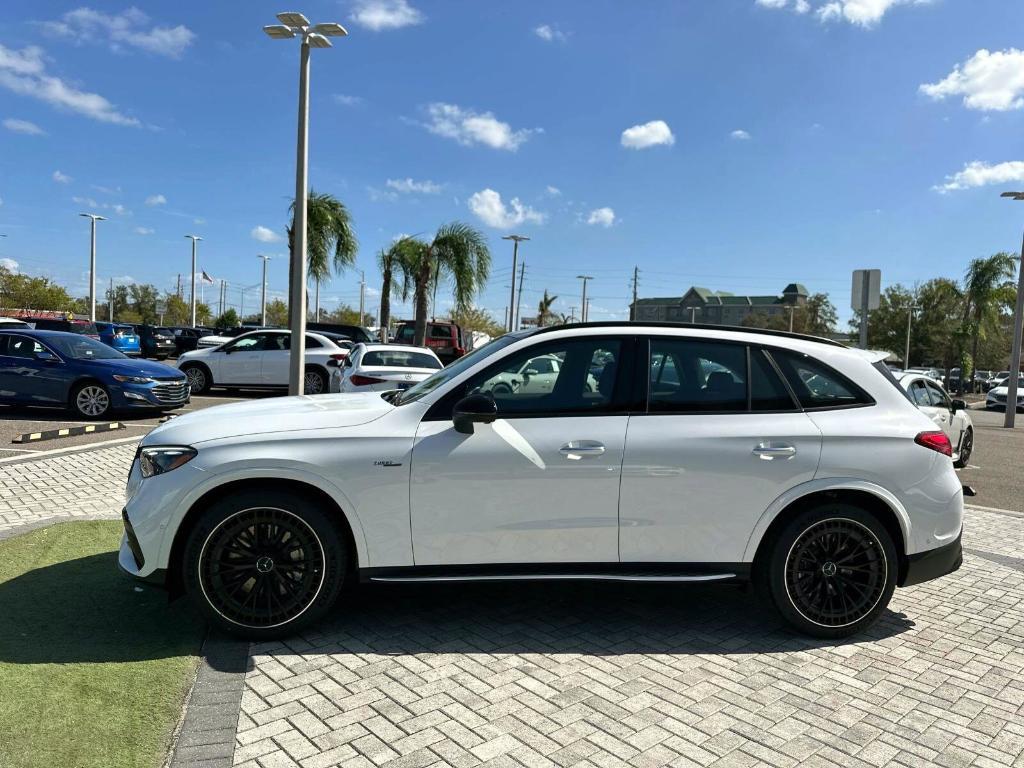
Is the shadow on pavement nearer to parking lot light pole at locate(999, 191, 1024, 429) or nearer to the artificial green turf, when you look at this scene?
the artificial green turf

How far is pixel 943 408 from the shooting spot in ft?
35.1

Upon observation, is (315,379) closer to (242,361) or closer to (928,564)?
(242,361)

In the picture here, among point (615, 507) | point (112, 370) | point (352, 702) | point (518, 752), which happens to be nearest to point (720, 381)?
point (615, 507)

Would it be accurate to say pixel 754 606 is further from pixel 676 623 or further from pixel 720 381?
pixel 720 381

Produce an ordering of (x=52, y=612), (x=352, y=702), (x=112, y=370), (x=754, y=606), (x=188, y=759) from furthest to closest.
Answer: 1. (x=112, y=370)
2. (x=754, y=606)
3. (x=52, y=612)
4. (x=352, y=702)
5. (x=188, y=759)

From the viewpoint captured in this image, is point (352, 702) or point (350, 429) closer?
point (352, 702)

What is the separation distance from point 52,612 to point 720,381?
3.98 m

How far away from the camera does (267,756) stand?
9.25 ft

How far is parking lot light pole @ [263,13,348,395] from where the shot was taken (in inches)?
511

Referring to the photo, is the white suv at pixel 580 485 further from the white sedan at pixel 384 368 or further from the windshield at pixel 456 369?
the white sedan at pixel 384 368

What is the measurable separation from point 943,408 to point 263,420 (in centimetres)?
1026

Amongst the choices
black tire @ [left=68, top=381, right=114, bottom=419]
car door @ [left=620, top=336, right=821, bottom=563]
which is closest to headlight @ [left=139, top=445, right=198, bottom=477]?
car door @ [left=620, top=336, right=821, bottom=563]

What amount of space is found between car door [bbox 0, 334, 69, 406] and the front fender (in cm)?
1199

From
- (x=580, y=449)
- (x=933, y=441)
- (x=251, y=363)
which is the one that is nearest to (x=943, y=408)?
(x=933, y=441)
